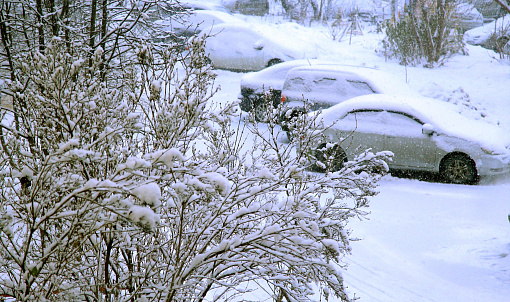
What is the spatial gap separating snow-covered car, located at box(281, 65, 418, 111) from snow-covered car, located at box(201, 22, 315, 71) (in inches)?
177

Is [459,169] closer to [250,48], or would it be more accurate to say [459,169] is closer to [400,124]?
[400,124]

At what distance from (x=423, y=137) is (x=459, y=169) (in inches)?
31.9

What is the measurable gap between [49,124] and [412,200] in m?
5.74

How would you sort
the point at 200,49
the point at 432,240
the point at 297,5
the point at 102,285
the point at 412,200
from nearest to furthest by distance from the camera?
the point at 102,285, the point at 200,49, the point at 432,240, the point at 412,200, the point at 297,5

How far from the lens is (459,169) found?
776 centimetres

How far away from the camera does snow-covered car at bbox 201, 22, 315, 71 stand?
1417 cm

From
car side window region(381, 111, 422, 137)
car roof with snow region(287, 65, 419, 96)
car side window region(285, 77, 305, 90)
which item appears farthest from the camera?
car side window region(285, 77, 305, 90)

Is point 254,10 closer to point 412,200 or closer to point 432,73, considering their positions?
point 432,73

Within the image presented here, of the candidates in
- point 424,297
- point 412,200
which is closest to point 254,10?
point 412,200

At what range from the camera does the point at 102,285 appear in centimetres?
298

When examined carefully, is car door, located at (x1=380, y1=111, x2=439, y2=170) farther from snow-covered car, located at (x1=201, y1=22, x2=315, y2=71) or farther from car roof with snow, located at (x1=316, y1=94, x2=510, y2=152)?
snow-covered car, located at (x1=201, y1=22, x2=315, y2=71)

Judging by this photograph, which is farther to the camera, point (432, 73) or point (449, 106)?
point (432, 73)

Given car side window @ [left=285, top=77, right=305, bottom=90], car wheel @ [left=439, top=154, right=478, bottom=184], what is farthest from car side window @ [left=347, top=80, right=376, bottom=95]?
car wheel @ [left=439, top=154, right=478, bottom=184]

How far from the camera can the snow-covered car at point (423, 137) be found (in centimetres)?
767
